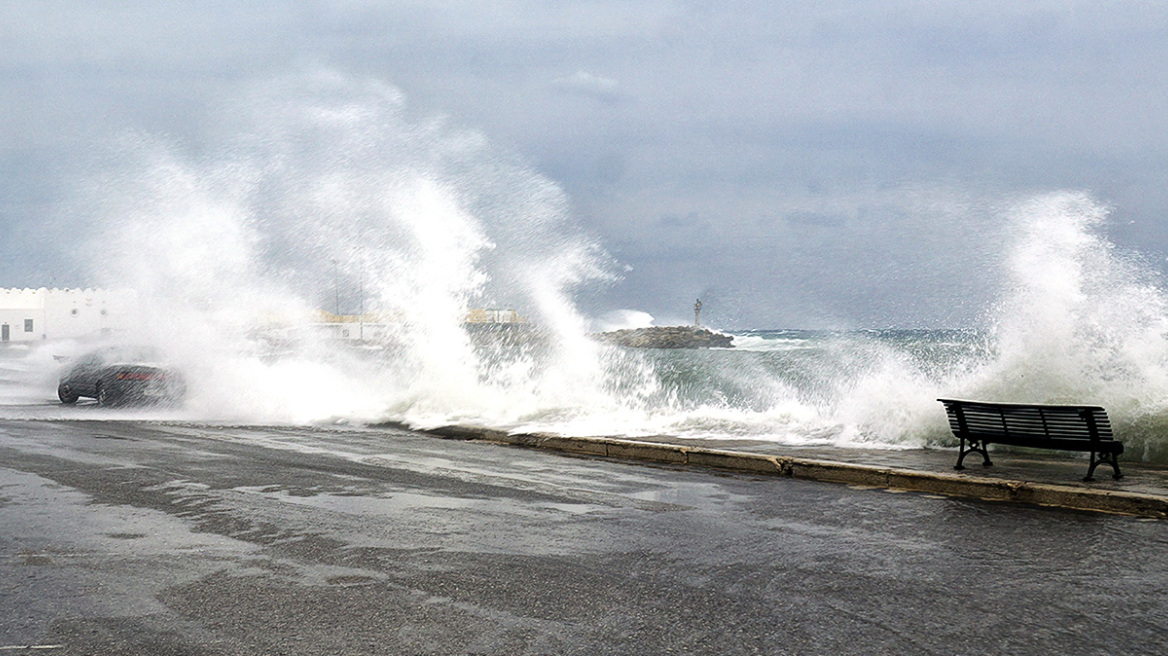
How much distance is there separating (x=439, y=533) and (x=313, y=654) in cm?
298

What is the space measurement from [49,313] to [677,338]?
57.2m

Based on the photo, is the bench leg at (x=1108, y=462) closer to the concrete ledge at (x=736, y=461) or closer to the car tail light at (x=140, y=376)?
the concrete ledge at (x=736, y=461)

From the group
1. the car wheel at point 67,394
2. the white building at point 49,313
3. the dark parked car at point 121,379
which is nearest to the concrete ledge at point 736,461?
the dark parked car at point 121,379

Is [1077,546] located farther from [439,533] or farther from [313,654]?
[313,654]

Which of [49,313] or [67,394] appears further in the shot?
[49,313]

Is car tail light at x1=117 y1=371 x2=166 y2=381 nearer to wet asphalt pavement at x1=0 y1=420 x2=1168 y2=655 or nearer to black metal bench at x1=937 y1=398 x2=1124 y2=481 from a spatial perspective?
wet asphalt pavement at x1=0 y1=420 x2=1168 y2=655

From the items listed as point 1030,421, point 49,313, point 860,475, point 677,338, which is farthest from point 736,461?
point 49,313

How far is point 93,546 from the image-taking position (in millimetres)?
7191

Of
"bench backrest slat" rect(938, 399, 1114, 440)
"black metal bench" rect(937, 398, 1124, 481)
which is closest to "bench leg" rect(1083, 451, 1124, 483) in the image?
"black metal bench" rect(937, 398, 1124, 481)

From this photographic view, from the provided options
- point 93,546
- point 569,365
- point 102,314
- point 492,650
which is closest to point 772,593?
point 492,650

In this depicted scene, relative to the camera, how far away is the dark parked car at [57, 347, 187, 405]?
23.6 meters

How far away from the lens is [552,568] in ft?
21.4

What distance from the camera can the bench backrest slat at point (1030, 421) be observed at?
10.5 m

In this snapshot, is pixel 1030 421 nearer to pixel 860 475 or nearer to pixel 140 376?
pixel 860 475
